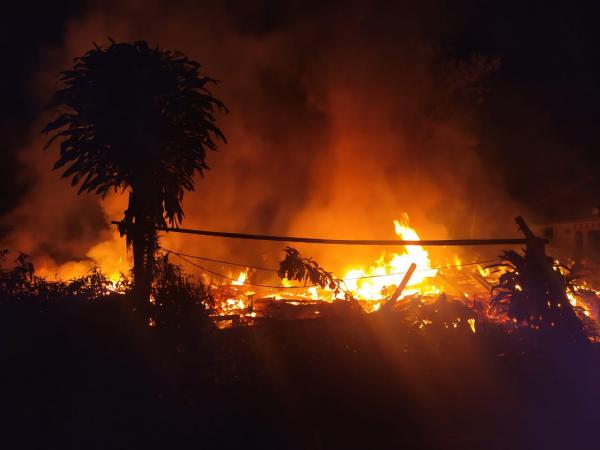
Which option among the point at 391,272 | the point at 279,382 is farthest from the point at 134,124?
the point at 391,272

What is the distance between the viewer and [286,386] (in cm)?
521

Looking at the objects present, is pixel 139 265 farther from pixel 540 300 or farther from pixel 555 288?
pixel 555 288

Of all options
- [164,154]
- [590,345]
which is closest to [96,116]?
[164,154]

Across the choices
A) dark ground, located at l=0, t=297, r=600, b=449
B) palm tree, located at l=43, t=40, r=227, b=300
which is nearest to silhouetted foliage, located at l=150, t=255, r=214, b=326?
dark ground, located at l=0, t=297, r=600, b=449

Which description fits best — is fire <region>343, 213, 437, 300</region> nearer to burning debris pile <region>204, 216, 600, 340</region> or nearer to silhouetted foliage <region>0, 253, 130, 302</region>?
burning debris pile <region>204, 216, 600, 340</region>

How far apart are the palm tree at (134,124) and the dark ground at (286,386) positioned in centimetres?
139

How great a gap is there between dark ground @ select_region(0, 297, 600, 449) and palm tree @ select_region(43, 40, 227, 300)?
54.7 inches

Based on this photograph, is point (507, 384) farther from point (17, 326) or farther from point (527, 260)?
point (17, 326)

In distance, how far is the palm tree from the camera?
6473 millimetres

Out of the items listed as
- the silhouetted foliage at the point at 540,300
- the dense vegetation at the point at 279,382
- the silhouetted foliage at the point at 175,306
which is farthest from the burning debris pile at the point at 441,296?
the silhouetted foliage at the point at 175,306

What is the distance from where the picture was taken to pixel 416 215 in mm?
25172

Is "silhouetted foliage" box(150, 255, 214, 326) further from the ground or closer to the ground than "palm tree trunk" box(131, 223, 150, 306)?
closer to the ground

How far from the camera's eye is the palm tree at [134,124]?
647 centimetres

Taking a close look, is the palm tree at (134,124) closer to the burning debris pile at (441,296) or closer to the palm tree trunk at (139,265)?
the palm tree trunk at (139,265)
